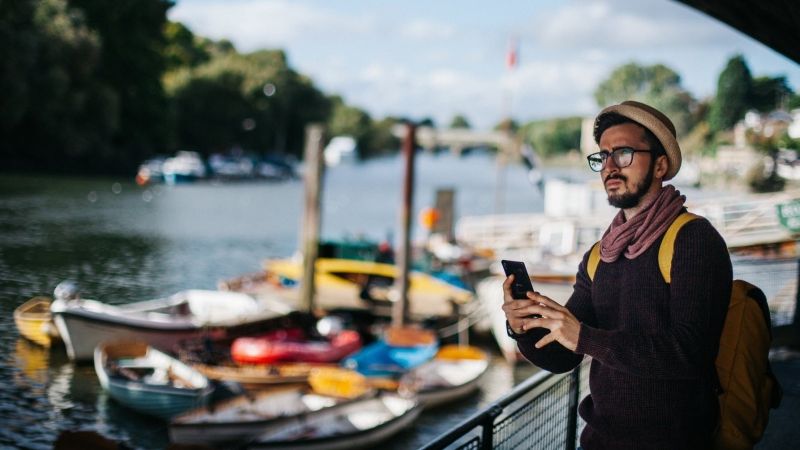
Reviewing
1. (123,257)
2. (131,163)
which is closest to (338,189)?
(131,163)

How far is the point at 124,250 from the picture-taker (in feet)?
105

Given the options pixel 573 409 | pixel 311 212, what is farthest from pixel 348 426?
pixel 311 212

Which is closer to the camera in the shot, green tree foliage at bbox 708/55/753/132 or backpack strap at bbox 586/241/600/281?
backpack strap at bbox 586/241/600/281

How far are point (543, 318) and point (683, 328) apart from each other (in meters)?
0.36

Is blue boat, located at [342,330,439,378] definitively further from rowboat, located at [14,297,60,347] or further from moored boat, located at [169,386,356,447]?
rowboat, located at [14,297,60,347]

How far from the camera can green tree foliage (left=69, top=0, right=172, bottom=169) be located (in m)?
60.3

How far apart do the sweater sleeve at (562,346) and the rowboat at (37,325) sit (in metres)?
15.6

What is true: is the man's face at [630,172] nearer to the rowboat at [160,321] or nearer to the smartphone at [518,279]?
the smartphone at [518,279]

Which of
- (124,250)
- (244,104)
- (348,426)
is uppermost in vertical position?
(244,104)

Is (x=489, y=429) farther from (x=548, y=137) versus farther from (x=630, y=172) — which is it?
(x=548, y=137)

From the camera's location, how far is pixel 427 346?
16.1m

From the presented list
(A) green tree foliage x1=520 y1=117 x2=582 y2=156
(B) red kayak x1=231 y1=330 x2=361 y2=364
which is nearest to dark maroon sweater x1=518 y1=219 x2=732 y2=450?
(B) red kayak x1=231 y1=330 x2=361 y2=364

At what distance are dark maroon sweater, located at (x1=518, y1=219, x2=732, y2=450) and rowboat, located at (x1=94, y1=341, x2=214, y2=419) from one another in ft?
35.5

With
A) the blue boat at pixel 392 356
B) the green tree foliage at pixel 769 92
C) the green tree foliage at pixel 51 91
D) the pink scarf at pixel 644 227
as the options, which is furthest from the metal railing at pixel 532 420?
the green tree foliage at pixel 51 91
